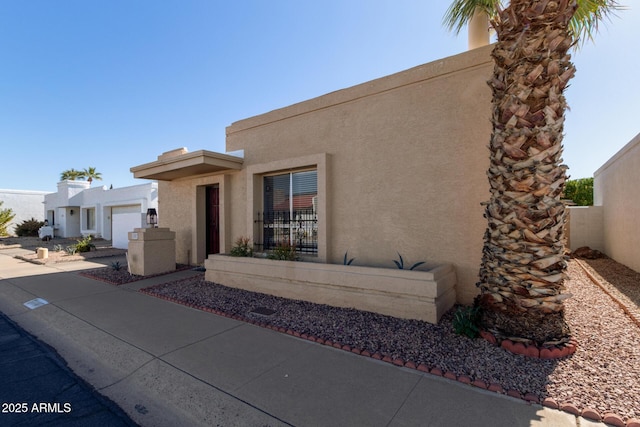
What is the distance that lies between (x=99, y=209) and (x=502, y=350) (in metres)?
28.3

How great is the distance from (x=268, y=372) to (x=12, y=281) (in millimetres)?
9795

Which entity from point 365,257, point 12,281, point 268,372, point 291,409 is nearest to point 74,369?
point 268,372

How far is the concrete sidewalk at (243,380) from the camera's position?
2.75m

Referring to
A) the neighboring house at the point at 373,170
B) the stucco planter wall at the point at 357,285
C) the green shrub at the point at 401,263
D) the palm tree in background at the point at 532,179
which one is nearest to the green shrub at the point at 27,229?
the neighboring house at the point at 373,170

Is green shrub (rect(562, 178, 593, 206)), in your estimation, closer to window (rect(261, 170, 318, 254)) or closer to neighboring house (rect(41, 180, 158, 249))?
window (rect(261, 170, 318, 254))

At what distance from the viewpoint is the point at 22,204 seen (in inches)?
1224

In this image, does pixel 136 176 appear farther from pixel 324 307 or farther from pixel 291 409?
pixel 291 409

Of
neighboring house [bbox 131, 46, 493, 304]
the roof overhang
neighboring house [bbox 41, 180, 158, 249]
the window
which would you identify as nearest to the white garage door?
neighboring house [bbox 41, 180, 158, 249]

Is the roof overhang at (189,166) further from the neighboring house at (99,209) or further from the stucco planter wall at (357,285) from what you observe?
the neighboring house at (99,209)

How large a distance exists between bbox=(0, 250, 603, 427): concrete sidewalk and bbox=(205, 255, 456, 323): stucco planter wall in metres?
1.42

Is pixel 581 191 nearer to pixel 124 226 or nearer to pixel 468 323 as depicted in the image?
pixel 468 323

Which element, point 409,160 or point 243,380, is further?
point 409,160

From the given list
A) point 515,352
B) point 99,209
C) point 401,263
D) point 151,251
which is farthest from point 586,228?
point 99,209

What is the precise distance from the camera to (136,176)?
1041 centimetres
